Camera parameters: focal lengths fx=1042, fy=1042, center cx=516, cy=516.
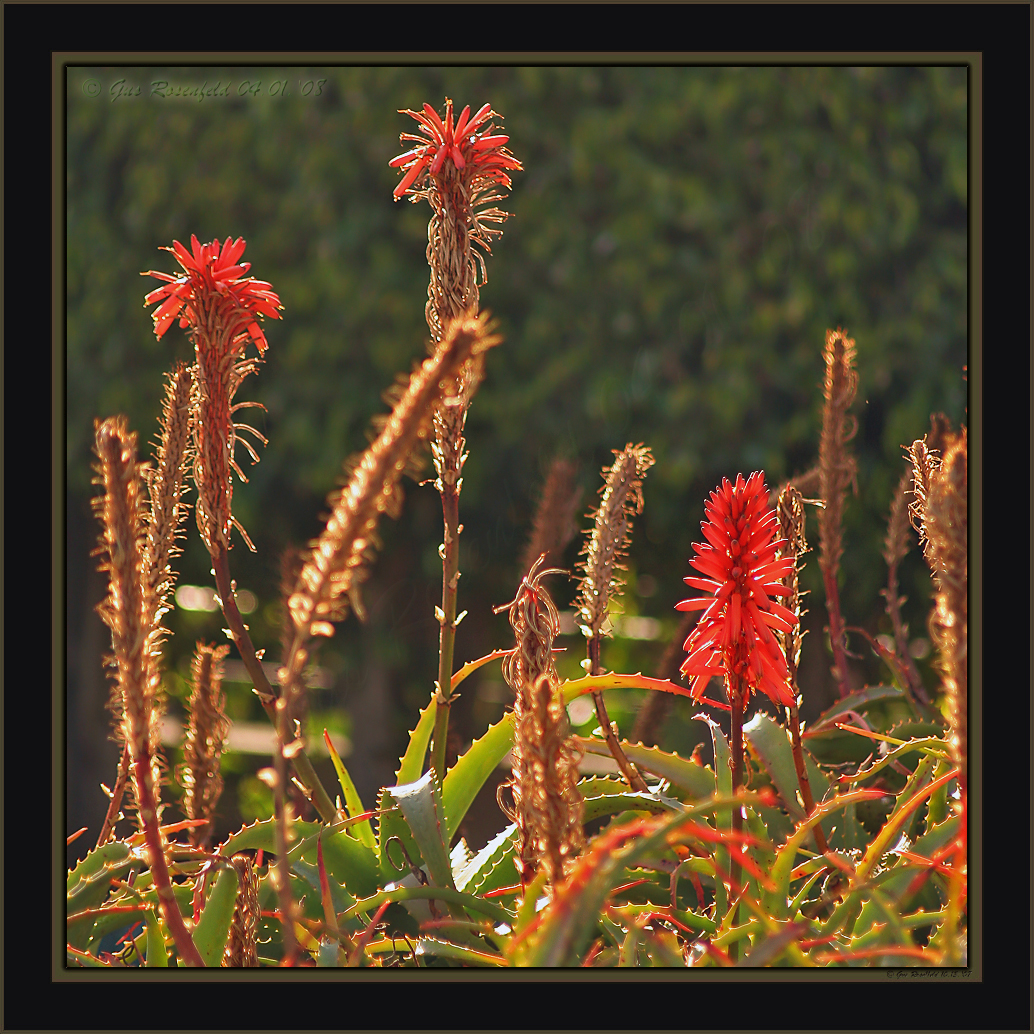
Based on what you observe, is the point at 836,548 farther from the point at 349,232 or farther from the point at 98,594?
the point at 98,594

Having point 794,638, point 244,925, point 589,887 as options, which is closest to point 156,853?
point 244,925

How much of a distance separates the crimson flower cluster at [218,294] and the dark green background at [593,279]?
51.9 inches

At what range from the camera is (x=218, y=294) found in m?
0.71

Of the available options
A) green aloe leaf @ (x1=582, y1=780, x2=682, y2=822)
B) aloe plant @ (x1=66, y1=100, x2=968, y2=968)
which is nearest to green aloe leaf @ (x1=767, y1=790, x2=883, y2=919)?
aloe plant @ (x1=66, y1=100, x2=968, y2=968)

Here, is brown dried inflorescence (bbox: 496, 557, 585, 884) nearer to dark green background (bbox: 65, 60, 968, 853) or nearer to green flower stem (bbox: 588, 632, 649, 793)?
green flower stem (bbox: 588, 632, 649, 793)

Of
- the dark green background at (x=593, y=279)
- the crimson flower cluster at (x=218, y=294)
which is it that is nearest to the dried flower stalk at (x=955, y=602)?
the crimson flower cluster at (x=218, y=294)

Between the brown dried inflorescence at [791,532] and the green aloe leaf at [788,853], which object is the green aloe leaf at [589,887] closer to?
the green aloe leaf at [788,853]

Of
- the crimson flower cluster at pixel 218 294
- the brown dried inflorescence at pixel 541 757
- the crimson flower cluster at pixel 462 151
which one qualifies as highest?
the crimson flower cluster at pixel 462 151

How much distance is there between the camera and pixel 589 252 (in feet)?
7.63

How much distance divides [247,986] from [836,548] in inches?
24.9

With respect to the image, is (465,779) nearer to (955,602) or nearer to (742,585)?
(742,585)

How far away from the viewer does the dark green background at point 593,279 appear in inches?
83.2

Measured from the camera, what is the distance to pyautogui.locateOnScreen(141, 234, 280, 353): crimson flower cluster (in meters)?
0.71
